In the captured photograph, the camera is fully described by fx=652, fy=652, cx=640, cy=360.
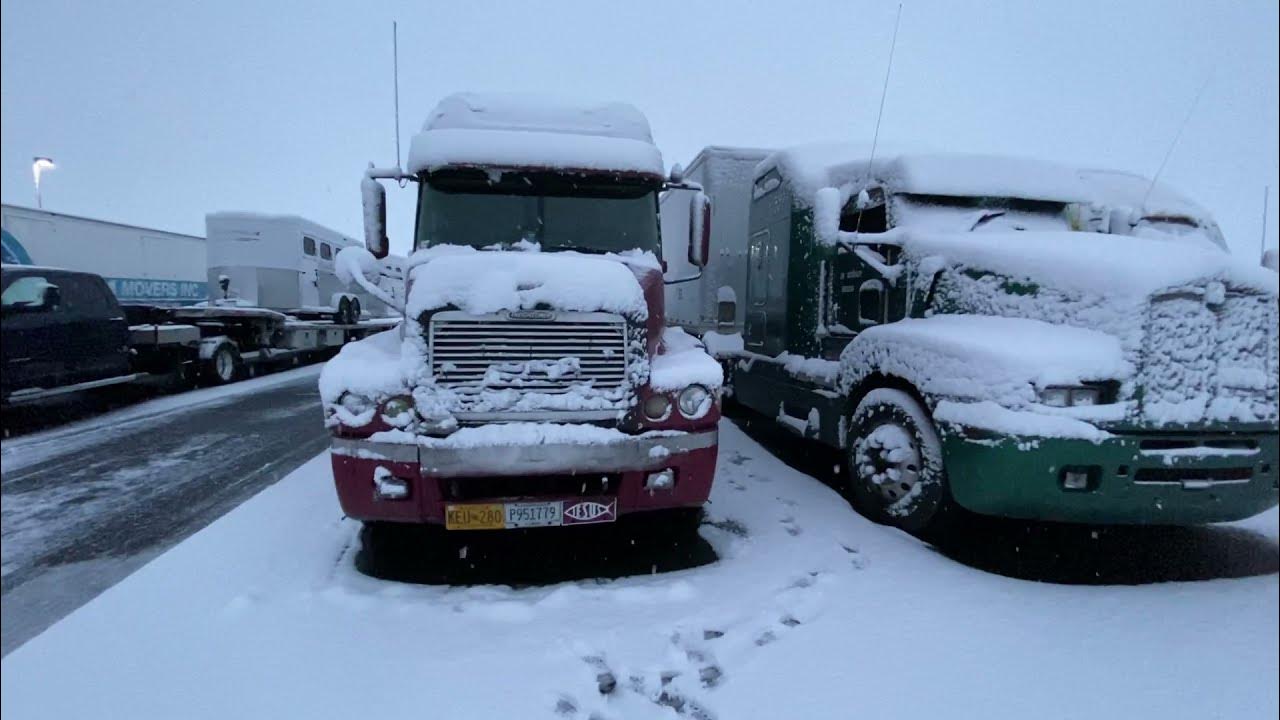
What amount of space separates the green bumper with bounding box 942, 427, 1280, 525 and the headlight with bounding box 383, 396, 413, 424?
330cm

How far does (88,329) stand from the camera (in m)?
2.75

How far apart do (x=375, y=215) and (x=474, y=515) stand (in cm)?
268

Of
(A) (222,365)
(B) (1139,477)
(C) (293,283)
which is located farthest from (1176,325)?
(C) (293,283)

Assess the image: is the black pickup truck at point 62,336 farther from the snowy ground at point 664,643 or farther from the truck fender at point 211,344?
the truck fender at point 211,344

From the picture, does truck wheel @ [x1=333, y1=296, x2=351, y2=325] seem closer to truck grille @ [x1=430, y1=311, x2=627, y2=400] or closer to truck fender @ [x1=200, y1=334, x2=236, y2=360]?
truck fender @ [x1=200, y1=334, x2=236, y2=360]

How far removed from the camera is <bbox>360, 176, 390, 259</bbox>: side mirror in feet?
16.4

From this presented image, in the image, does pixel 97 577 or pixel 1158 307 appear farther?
pixel 1158 307

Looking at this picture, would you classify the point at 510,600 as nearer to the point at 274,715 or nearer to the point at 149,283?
the point at 274,715

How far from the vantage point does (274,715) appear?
255 cm

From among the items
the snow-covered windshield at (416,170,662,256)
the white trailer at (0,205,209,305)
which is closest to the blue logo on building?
the white trailer at (0,205,209,305)

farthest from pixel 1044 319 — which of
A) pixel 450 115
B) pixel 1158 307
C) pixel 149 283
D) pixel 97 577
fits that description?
pixel 149 283

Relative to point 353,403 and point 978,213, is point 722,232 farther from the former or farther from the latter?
point 353,403

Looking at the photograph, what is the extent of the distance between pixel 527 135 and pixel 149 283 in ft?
22.2

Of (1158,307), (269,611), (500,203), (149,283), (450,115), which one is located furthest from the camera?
(149,283)
